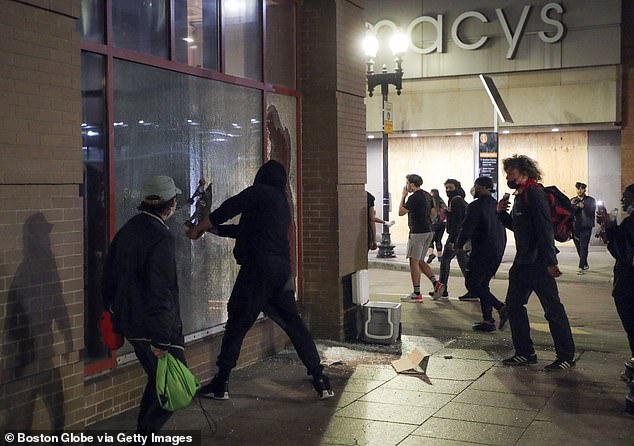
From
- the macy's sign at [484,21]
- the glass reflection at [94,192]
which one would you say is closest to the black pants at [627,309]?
the glass reflection at [94,192]

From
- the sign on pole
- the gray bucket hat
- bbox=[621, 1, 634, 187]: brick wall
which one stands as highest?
bbox=[621, 1, 634, 187]: brick wall

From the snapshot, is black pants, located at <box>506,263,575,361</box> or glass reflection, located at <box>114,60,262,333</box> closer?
glass reflection, located at <box>114,60,262,333</box>

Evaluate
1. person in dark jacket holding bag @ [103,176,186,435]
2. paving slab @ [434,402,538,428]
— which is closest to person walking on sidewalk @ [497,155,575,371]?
paving slab @ [434,402,538,428]

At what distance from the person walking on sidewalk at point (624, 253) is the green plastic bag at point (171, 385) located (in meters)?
4.23

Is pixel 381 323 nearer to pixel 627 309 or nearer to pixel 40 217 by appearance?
pixel 627 309

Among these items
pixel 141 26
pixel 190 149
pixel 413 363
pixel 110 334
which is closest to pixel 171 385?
pixel 110 334

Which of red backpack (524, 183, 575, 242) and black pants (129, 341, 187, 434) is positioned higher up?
red backpack (524, 183, 575, 242)

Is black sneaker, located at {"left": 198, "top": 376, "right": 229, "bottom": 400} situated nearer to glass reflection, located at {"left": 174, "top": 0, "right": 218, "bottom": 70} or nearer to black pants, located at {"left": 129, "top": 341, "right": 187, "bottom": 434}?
black pants, located at {"left": 129, "top": 341, "right": 187, "bottom": 434}

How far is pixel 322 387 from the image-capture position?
23.8 feet

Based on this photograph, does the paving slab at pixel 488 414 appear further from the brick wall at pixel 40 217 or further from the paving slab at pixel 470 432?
the brick wall at pixel 40 217

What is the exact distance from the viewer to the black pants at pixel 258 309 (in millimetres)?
7070

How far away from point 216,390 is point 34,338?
2017mm

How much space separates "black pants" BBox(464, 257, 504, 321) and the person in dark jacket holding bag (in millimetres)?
6246

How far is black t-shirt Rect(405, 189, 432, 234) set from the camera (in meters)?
13.4
